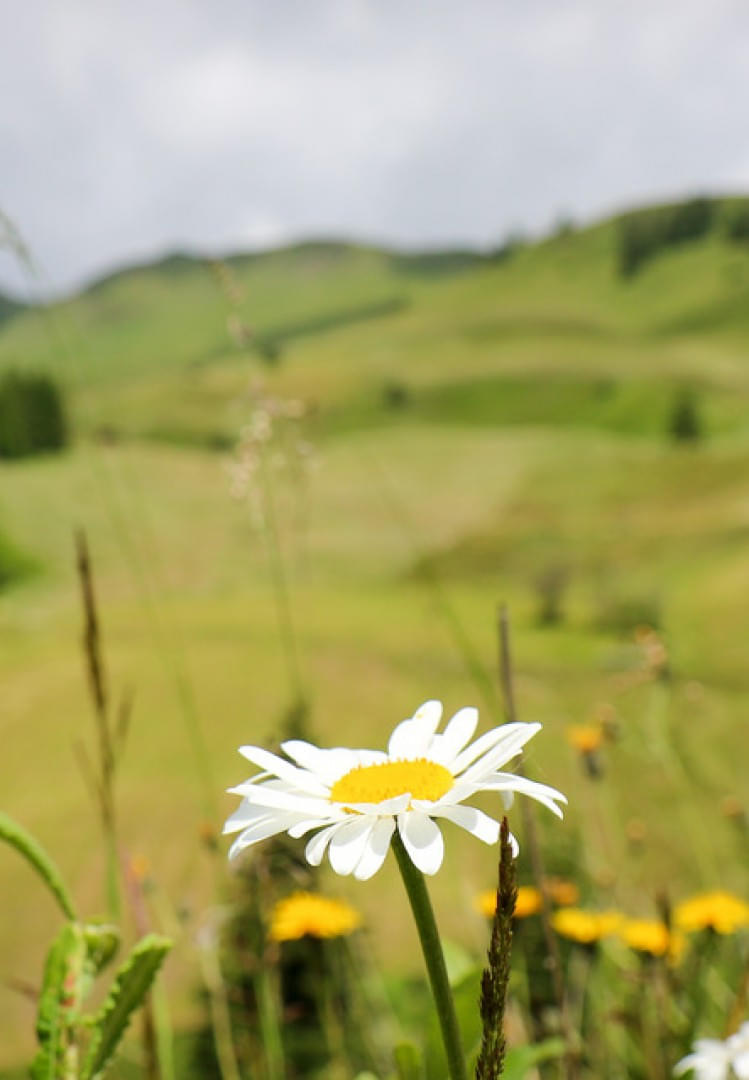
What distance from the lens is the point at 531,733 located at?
0.86 ft

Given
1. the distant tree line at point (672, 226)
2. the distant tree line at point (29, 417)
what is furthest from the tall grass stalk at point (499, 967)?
the distant tree line at point (672, 226)

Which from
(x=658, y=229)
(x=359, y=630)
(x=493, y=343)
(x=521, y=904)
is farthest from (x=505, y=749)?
(x=658, y=229)

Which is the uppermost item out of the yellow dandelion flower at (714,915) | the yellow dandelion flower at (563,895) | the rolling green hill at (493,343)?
the rolling green hill at (493,343)

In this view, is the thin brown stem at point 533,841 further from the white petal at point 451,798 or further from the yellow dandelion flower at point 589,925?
the yellow dandelion flower at point 589,925

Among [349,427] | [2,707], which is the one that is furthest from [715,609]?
[349,427]

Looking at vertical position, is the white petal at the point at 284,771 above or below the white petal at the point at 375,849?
above

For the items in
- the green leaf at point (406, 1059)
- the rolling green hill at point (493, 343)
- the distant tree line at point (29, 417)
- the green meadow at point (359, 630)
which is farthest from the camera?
the rolling green hill at point (493, 343)

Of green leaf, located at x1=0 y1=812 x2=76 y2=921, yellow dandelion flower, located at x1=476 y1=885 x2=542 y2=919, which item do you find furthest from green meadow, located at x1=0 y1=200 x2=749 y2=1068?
green leaf, located at x1=0 y1=812 x2=76 y2=921

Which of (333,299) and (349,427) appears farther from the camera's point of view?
(333,299)

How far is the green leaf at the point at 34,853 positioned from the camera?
35 cm

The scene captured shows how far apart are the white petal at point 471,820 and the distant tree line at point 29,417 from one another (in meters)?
4.58

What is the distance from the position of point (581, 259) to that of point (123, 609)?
4018cm

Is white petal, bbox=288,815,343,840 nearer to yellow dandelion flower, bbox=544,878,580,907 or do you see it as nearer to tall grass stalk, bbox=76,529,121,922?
tall grass stalk, bbox=76,529,121,922

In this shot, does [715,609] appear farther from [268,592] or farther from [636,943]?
[636,943]
